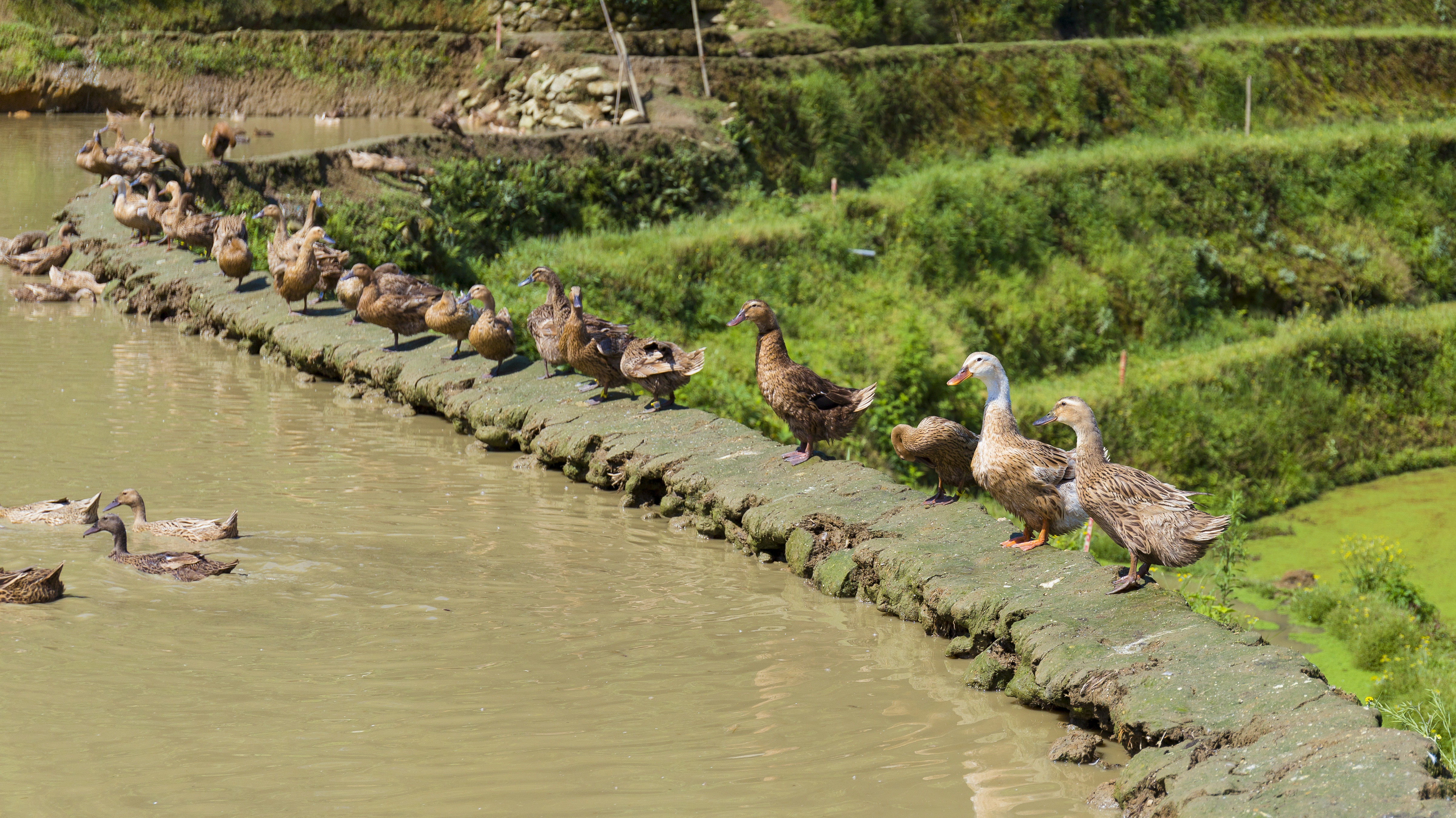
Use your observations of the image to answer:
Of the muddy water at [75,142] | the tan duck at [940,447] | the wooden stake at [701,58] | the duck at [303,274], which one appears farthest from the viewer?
the wooden stake at [701,58]

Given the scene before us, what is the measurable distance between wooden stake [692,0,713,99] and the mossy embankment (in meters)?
16.1

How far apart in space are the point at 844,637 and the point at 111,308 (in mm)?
13026

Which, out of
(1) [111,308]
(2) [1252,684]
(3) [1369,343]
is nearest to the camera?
(2) [1252,684]

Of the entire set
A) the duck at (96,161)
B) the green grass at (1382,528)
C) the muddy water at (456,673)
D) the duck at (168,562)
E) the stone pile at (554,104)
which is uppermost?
the stone pile at (554,104)

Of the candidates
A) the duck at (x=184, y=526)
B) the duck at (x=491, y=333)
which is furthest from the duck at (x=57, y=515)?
the duck at (x=491, y=333)

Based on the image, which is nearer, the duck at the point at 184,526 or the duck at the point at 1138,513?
the duck at the point at 1138,513

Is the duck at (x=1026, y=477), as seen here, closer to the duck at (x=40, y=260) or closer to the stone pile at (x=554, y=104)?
the duck at (x=40, y=260)

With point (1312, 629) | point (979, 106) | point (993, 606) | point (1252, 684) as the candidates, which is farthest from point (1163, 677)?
point (979, 106)

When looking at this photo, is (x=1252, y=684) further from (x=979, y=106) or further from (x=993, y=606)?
(x=979, y=106)

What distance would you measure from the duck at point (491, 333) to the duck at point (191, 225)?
6.55m

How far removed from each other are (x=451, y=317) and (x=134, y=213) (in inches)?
301

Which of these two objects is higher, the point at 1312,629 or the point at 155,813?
the point at 155,813

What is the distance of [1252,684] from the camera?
6215 millimetres

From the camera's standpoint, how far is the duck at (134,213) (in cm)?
1833
